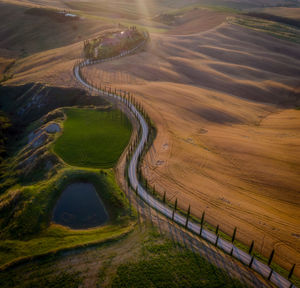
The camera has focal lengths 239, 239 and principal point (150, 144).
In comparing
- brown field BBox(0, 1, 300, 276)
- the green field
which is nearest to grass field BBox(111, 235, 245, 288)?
brown field BBox(0, 1, 300, 276)

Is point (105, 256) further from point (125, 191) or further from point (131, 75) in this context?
point (131, 75)

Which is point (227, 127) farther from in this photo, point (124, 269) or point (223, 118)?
point (124, 269)

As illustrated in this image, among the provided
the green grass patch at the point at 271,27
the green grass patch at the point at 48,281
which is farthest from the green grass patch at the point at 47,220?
the green grass patch at the point at 271,27

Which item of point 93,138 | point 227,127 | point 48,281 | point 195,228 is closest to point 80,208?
point 48,281

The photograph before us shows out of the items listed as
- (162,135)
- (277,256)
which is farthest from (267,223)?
(162,135)

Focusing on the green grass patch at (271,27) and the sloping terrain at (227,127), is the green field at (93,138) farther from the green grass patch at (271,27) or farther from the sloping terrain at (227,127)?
the green grass patch at (271,27)

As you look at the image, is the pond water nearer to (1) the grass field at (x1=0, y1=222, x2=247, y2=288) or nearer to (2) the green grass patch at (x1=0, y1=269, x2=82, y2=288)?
(1) the grass field at (x1=0, y1=222, x2=247, y2=288)
